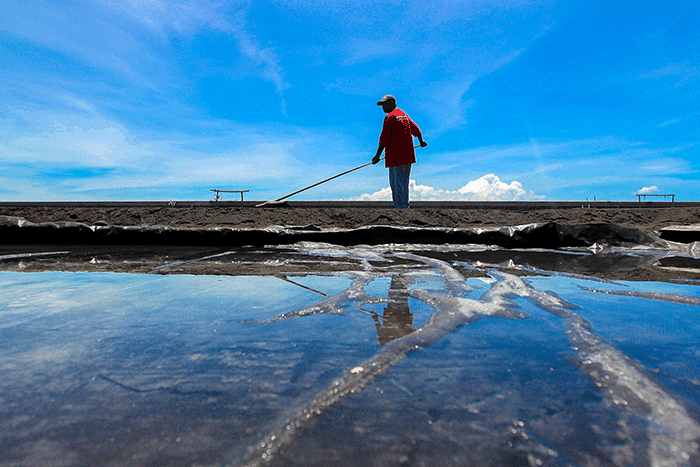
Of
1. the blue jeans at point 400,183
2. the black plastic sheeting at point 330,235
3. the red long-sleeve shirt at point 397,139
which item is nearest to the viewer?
the black plastic sheeting at point 330,235

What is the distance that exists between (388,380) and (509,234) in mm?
3411

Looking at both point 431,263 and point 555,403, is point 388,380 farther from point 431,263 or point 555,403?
point 431,263

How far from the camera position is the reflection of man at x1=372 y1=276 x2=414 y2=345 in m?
1.03

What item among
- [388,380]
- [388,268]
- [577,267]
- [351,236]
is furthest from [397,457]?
[351,236]

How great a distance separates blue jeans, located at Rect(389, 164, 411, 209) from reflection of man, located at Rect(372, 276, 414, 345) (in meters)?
3.93

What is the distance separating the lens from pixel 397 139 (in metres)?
5.18

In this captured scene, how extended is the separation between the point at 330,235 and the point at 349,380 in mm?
3013

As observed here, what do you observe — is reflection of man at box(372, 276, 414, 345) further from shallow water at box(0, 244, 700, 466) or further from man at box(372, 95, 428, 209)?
man at box(372, 95, 428, 209)

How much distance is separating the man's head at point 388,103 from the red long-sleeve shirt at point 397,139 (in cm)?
16

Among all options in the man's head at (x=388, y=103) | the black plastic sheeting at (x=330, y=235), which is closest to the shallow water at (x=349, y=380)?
the black plastic sheeting at (x=330, y=235)

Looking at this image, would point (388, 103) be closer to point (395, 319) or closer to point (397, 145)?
point (397, 145)

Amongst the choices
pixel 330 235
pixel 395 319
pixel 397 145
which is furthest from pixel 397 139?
pixel 395 319

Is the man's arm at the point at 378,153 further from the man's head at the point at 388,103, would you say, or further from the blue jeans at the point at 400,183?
the man's head at the point at 388,103

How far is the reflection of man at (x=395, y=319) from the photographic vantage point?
1.03 metres
